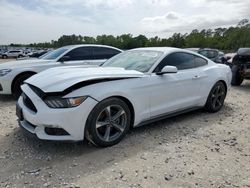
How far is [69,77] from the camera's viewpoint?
3.76 meters

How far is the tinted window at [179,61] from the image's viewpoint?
15.4ft

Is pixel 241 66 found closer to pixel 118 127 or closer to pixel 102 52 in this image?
pixel 102 52

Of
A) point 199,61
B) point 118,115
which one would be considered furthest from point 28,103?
point 199,61

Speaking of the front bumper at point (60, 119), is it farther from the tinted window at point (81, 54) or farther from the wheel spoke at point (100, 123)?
the tinted window at point (81, 54)

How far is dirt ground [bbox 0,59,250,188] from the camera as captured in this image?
10.1 ft

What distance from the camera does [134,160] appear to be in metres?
3.54

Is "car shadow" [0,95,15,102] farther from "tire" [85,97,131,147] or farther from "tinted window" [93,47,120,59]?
"tire" [85,97,131,147]

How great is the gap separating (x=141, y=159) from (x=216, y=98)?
2923 mm

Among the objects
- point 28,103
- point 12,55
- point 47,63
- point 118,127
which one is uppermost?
point 47,63

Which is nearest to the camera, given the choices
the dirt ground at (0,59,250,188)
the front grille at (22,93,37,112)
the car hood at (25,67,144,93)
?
the dirt ground at (0,59,250,188)

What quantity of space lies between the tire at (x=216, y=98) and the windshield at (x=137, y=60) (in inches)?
64.0

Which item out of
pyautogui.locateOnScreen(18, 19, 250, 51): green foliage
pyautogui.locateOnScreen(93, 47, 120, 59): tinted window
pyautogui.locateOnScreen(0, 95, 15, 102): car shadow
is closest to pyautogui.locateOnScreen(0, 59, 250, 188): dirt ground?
pyautogui.locateOnScreen(0, 95, 15, 102): car shadow

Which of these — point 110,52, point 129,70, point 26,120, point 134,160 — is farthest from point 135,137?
point 110,52

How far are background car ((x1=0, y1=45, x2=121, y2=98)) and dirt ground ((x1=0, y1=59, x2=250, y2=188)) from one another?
2.28 m
